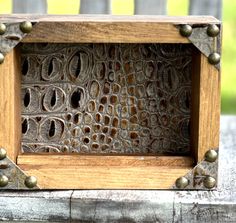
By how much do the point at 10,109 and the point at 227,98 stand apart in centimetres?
224

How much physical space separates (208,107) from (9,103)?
32 centimetres

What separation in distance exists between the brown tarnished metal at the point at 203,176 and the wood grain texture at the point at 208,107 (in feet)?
0.05

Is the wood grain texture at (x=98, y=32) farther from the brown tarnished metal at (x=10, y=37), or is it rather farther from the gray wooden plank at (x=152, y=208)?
the gray wooden plank at (x=152, y=208)

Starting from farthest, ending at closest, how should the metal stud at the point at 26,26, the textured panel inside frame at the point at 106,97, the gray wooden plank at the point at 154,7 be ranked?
1. the gray wooden plank at the point at 154,7
2. the textured panel inside frame at the point at 106,97
3. the metal stud at the point at 26,26

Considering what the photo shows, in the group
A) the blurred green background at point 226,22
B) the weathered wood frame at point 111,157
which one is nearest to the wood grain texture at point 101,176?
the weathered wood frame at point 111,157

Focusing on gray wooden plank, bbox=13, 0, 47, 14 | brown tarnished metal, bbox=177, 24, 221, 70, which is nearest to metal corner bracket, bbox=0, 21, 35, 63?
brown tarnished metal, bbox=177, 24, 221, 70

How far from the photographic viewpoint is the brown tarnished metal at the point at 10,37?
117 centimetres

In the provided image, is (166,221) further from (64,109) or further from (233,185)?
(64,109)

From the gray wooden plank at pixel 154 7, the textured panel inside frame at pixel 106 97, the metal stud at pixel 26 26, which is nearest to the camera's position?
the metal stud at pixel 26 26

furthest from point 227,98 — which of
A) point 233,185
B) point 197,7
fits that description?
point 233,185

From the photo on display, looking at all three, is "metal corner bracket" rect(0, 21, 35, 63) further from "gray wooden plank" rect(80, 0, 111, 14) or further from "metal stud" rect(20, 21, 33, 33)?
"gray wooden plank" rect(80, 0, 111, 14)

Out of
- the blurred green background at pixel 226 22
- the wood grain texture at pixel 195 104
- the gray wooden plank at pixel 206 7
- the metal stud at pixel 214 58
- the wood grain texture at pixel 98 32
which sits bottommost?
the blurred green background at pixel 226 22

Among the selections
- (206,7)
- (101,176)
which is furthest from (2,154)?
(206,7)

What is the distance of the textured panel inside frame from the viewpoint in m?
1.27
